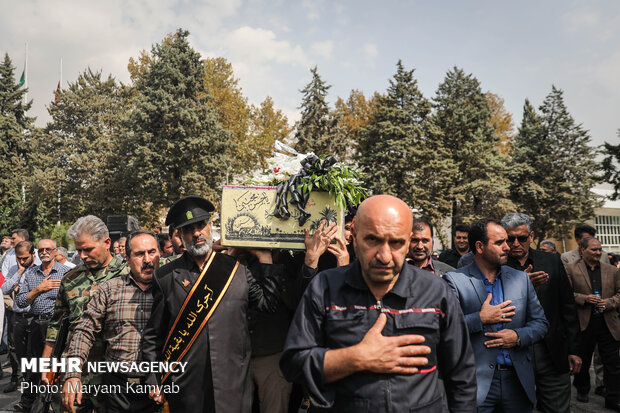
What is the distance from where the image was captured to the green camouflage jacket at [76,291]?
443cm

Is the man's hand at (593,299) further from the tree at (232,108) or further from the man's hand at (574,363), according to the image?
the tree at (232,108)

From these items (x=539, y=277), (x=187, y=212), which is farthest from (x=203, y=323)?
(x=539, y=277)

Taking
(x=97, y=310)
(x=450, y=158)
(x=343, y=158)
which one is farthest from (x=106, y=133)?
(x=97, y=310)

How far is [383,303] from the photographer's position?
2.34 m

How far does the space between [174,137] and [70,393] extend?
97.6ft

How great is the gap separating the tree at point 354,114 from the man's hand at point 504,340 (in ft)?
113

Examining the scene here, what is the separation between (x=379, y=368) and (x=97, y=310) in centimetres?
288

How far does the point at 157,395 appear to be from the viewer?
11.9 feet

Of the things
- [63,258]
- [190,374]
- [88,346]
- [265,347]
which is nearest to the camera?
[190,374]

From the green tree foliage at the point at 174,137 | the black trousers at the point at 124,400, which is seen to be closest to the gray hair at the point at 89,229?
the black trousers at the point at 124,400

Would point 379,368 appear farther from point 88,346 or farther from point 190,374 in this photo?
point 88,346

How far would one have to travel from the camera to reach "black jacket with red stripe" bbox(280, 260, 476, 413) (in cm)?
222

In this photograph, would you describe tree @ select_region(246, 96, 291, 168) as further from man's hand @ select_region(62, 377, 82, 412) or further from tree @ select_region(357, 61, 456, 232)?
man's hand @ select_region(62, 377, 82, 412)

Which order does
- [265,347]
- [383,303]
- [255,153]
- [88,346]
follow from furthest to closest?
[255,153], [265,347], [88,346], [383,303]
